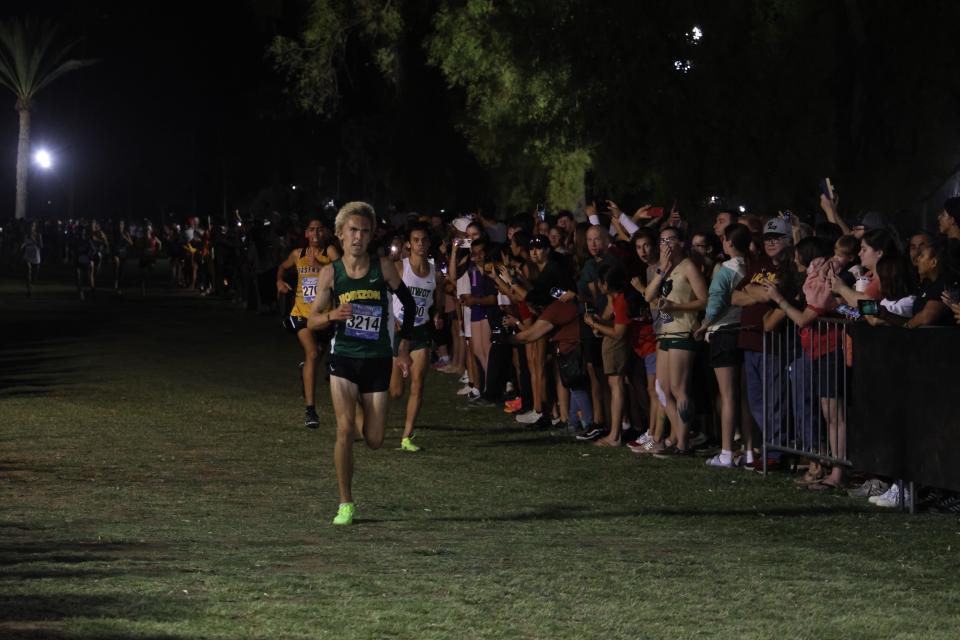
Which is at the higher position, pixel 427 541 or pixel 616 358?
pixel 616 358

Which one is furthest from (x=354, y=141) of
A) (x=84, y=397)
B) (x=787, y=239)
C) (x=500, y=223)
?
(x=787, y=239)

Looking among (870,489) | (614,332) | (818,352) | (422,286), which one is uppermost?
(422,286)

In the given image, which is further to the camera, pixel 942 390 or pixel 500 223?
pixel 500 223

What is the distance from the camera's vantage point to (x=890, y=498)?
468 inches

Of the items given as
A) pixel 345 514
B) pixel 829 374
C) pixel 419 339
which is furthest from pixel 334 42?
pixel 345 514

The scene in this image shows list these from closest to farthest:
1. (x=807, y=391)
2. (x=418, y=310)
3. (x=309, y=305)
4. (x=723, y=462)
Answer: (x=807, y=391), (x=723, y=462), (x=418, y=310), (x=309, y=305)

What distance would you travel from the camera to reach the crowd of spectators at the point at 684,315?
488 inches

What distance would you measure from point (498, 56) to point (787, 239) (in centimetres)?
1943

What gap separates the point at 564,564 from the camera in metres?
9.51

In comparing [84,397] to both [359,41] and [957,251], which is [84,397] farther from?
[359,41]

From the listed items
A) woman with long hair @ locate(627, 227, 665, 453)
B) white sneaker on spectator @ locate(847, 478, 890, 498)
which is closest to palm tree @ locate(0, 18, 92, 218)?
woman with long hair @ locate(627, 227, 665, 453)

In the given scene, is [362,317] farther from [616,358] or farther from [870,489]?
Answer: [616,358]

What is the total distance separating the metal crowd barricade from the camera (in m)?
12.4

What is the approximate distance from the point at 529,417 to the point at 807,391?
4.93 metres
